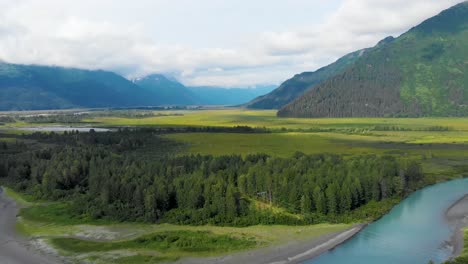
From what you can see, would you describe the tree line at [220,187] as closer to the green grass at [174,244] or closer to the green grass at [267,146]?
the green grass at [174,244]

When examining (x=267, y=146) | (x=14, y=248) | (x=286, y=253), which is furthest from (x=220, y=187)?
(x=267, y=146)

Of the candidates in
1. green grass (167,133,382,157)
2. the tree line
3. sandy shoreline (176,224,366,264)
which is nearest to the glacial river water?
sandy shoreline (176,224,366,264)

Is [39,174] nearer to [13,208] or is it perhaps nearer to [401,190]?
[13,208]

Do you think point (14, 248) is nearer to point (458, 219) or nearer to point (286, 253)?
point (286, 253)

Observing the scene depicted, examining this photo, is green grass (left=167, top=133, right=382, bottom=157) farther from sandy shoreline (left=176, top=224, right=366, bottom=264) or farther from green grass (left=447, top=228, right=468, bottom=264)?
green grass (left=447, top=228, right=468, bottom=264)

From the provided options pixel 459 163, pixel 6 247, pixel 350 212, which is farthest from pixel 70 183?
pixel 459 163

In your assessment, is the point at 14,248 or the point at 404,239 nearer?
the point at 404,239
